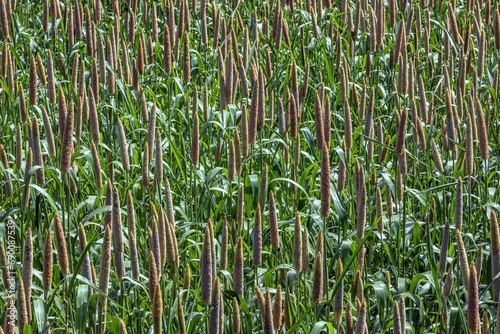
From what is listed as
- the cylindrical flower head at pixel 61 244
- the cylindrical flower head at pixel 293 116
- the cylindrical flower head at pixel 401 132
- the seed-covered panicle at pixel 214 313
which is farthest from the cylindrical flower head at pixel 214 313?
the cylindrical flower head at pixel 293 116

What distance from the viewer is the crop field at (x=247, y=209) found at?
Result: 6.98 feet

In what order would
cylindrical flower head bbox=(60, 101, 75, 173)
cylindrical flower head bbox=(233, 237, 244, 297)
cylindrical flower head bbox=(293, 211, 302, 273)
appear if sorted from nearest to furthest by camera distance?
cylindrical flower head bbox=(233, 237, 244, 297)
cylindrical flower head bbox=(293, 211, 302, 273)
cylindrical flower head bbox=(60, 101, 75, 173)

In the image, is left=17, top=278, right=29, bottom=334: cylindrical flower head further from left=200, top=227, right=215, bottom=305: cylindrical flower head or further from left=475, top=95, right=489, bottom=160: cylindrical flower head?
left=475, top=95, right=489, bottom=160: cylindrical flower head

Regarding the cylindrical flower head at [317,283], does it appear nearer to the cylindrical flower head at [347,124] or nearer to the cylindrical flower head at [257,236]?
the cylindrical flower head at [257,236]

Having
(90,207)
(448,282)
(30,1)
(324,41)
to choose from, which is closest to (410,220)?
(448,282)

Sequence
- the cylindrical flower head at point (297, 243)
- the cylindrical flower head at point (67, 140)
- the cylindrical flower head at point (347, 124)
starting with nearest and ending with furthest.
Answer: the cylindrical flower head at point (297, 243)
the cylindrical flower head at point (67, 140)
the cylindrical flower head at point (347, 124)

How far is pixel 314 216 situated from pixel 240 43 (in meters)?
3.27

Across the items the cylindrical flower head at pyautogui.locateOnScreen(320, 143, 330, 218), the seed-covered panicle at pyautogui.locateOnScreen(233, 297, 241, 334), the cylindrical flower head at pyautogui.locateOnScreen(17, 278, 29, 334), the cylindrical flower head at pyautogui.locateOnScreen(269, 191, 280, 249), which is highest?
the cylindrical flower head at pyautogui.locateOnScreen(320, 143, 330, 218)

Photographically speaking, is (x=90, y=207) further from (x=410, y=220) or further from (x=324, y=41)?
(x=324, y=41)

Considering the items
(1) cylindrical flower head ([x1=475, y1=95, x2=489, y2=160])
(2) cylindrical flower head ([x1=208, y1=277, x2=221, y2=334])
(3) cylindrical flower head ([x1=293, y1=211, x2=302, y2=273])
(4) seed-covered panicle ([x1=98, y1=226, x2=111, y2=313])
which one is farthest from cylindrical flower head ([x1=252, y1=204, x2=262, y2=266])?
(1) cylindrical flower head ([x1=475, y1=95, x2=489, y2=160])

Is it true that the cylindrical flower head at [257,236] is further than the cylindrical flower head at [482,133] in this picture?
No

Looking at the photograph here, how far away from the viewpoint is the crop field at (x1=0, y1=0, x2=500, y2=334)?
2.13 m

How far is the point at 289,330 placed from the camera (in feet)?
6.66

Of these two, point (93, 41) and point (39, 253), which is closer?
point (39, 253)
